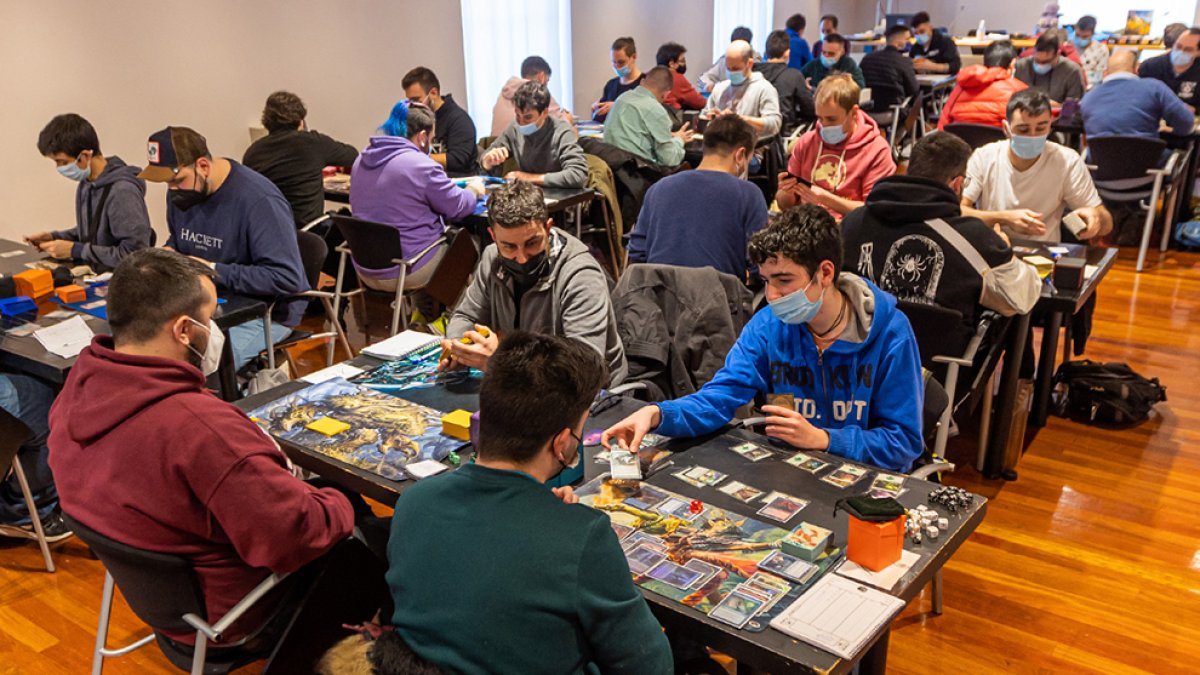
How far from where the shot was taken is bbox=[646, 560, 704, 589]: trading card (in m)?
Result: 1.83

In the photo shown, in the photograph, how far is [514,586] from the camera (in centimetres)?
145

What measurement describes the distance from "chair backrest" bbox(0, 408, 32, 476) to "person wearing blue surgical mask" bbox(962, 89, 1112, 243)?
12.5ft

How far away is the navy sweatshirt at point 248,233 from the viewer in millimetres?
3932

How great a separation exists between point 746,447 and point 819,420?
0.32m

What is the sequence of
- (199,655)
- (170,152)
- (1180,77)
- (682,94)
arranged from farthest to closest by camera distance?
(682,94) < (1180,77) < (170,152) < (199,655)

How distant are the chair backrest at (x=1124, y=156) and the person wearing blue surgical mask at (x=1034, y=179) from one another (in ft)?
6.59

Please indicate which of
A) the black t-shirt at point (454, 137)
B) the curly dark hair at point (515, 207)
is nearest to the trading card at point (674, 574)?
the curly dark hair at point (515, 207)

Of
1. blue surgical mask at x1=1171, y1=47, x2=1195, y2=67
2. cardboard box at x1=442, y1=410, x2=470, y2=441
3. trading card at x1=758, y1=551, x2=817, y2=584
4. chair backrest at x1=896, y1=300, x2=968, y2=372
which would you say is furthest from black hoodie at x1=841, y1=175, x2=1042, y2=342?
blue surgical mask at x1=1171, y1=47, x2=1195, y2=67

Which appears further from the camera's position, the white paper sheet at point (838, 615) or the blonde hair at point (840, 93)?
the blonde hair at point (840, 93)

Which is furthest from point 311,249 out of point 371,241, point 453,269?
point 453,269

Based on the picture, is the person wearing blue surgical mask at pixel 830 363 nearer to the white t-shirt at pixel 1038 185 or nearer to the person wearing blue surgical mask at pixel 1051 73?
the white t-shirt at pixel 1038 185

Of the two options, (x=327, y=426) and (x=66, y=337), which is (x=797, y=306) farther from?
(x=66, y=337)

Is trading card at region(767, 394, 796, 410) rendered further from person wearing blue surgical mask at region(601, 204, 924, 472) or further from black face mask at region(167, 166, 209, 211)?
black face mask at region(167, 166, 209, 211)

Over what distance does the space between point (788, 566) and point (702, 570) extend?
170 mm
